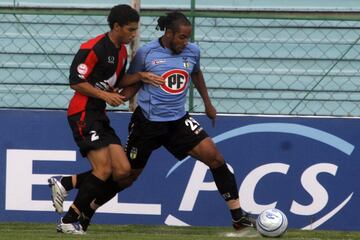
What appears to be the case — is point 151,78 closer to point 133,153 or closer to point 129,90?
point 129,90

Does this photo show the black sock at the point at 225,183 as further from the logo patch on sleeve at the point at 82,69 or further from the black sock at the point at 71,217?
the logo patch on sleeve at the point at 82,69

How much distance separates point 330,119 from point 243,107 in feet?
3.41

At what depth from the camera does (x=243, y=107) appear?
36.1ft

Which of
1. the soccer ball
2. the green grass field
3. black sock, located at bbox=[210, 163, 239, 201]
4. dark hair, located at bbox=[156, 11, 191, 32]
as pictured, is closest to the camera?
the green grass field

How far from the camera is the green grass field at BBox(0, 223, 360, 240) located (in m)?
8.52

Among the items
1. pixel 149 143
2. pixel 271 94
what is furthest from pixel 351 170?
pixel 149 143

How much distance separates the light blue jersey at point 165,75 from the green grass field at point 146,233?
1104mm

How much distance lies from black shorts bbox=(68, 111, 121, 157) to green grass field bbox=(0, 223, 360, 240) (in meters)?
0.77

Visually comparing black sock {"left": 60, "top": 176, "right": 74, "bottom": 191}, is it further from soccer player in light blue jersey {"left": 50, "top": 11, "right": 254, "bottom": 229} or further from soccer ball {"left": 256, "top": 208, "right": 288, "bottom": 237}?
soccer ball {"left": 256, "top": 208, "right": 288, "bottom": 237}

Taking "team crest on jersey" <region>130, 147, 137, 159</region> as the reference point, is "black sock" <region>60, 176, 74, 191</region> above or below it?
below

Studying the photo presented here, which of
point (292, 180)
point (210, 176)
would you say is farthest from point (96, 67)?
point (292, 180)

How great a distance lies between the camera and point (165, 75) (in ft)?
30.1

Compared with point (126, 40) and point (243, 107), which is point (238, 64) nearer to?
point (243, 107)

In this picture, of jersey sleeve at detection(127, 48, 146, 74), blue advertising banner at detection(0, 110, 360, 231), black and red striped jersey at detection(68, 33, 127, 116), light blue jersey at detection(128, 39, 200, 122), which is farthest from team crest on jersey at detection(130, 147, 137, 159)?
blue advertising banner at detection(0, 110, 360, 231)
